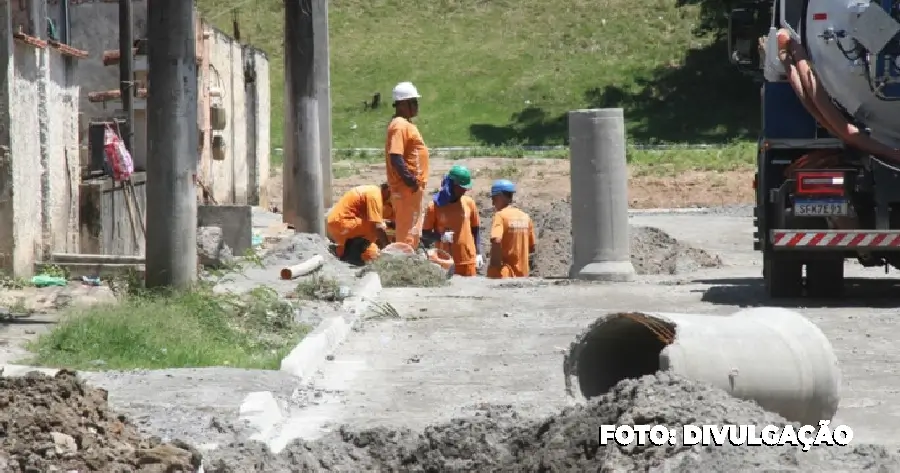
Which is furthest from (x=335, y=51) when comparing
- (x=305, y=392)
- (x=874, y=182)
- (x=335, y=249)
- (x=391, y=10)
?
(x=305, y=392)

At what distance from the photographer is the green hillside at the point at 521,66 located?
47125 millimetres

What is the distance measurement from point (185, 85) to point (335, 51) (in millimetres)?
42512

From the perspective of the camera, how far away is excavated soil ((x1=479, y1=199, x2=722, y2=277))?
Answer: 19781 millimetres

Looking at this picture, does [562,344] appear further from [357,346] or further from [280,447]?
[280,447]

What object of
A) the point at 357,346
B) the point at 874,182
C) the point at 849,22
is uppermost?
the point at 849,22

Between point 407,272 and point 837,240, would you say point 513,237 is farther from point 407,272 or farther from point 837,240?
point 837,240

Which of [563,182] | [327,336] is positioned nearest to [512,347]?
[327,336]

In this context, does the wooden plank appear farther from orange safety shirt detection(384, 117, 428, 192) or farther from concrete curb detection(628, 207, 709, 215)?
concrete curb detection(628, 207, 709, 215)

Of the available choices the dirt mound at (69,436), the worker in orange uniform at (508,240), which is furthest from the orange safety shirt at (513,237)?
the dirt mound at (69,436)

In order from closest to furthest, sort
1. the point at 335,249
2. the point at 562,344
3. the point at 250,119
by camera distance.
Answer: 1. the point at 562,344
2. the point at 335,249
3. the point at 250,119

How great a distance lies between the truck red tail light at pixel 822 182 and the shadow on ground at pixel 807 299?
39.2 inches

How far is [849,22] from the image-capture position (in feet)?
44.7

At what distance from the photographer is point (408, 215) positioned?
17.3 meters

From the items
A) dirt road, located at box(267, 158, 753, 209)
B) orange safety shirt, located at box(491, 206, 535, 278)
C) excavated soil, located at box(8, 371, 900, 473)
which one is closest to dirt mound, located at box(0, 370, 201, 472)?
excavated soil, located at box(8, 371, 900, 473)
